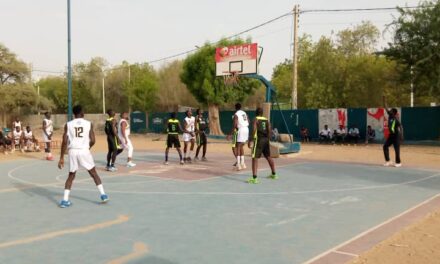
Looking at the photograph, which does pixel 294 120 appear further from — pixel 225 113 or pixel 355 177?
pixel 355 177

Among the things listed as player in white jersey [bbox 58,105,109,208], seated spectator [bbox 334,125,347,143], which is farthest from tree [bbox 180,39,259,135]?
player in white jersey [bbox 58,105,109,208]

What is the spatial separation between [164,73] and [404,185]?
43012 millimetres

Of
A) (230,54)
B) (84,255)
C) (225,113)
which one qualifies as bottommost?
(84,255)

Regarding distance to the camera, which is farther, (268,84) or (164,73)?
(164,73)

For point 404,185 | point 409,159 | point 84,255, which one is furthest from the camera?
point 409,159

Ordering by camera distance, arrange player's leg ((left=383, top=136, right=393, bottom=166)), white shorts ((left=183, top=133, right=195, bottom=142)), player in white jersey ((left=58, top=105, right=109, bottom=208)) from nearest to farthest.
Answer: player in white jersey ((left=58, top=105, right=109, bottom=208)) → player's leg ((left=383, top=136, right=393, bottom=166)) → white shorts ((left=183, top=133, right=195, bottom=142))

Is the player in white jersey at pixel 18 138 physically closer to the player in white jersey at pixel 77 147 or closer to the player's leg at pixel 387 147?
the player in white jersey at pixel 77 147

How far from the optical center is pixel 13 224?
7473 millimetres

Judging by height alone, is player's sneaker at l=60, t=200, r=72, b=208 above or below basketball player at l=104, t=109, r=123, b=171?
below

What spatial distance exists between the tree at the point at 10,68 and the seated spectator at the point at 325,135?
1492 inches

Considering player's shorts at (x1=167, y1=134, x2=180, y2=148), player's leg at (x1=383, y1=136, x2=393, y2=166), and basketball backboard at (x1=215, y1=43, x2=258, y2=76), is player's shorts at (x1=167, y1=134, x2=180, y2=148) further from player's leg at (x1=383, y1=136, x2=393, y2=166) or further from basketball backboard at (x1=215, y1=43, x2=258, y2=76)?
basketball backboard at (x1=215, y1=43, x2=258, y2=76)

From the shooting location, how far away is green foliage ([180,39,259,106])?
34938 millimetres

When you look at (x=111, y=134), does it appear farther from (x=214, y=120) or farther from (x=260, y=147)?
(x=214, y=120)

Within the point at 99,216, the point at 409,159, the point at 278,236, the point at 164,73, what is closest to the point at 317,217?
the point at 278,236
